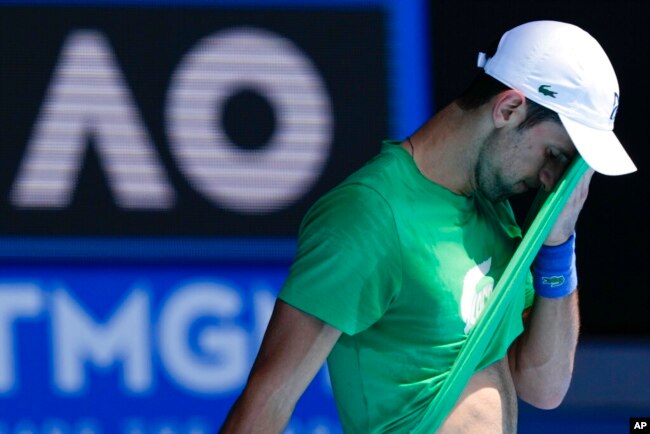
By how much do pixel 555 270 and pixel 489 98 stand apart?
1.20 ft

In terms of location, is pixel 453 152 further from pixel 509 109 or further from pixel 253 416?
pixel 253 416

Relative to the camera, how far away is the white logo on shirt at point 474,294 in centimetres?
261

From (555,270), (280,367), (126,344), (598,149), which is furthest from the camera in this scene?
(126,344)

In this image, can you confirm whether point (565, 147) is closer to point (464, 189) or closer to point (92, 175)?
point (464, 189)

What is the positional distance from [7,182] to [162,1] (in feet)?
2.27

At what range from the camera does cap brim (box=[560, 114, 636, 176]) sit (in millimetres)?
2541

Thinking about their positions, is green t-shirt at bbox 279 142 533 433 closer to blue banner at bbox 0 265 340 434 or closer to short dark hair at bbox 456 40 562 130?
short dark hair at bbox 456 40 562 130

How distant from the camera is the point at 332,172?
4324 millimetres

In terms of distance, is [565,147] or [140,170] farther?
[140,170]

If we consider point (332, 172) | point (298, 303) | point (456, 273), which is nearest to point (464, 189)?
point (456, 273)

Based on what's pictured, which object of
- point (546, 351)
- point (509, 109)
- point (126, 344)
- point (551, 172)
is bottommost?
point (126, 344)

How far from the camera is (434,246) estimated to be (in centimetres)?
259

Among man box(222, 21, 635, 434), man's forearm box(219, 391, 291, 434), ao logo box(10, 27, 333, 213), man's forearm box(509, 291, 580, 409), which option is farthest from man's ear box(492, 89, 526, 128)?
ao logo box(10, 27, 333, 213)

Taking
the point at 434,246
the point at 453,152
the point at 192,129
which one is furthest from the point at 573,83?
the point at 192,129
